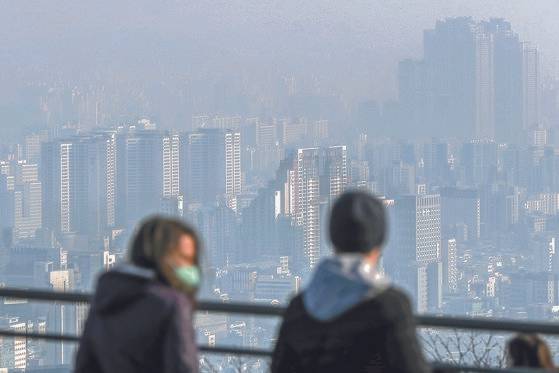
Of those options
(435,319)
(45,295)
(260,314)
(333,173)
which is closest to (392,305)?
(435,319)

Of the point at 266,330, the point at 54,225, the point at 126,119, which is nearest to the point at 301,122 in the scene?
the point at 126,119

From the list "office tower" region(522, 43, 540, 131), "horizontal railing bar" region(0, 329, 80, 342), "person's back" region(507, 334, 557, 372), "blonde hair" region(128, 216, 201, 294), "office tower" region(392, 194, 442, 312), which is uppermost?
"office tower" region(522, 43, 540, 131)

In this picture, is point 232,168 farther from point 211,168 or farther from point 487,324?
point 487,324

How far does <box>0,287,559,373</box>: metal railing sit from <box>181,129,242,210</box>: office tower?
138 meters

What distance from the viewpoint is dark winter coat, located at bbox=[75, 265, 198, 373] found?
9.43 feet

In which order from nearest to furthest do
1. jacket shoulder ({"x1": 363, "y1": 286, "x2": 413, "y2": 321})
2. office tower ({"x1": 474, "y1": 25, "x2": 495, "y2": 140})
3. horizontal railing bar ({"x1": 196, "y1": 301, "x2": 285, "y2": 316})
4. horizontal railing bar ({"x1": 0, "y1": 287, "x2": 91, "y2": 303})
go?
1. jacket shoulder ({"x1": 363, "y1": 286, "x2": 413, "y2": 321})
2. horizontal railing bar ({"x1": 196, "y1": 301, "x2": 285, "y2": 316})
3. horizontal railing bar ({"x1": 0, "y1": 287, "x2": 91, "y2": 303})
4. office tower ({"x1": 474, "y1": 25, "x2": 495, "y2": 140})

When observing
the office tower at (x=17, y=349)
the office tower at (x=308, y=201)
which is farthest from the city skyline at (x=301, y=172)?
the office tower at (x=17, y=349)

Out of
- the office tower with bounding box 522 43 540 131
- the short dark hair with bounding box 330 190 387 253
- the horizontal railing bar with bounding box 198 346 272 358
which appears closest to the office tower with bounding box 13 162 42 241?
the office tower with bounding box 522 43 540 131

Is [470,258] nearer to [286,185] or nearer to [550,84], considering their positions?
[286,185]

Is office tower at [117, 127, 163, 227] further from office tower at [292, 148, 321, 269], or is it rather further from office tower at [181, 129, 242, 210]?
office tower at [292, 148, 321, 269]

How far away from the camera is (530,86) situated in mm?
181875

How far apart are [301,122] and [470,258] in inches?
1702

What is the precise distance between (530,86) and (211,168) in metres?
53.5

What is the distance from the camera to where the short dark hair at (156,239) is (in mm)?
2908
